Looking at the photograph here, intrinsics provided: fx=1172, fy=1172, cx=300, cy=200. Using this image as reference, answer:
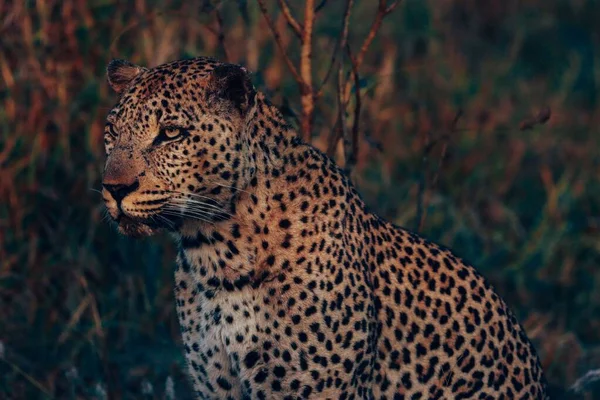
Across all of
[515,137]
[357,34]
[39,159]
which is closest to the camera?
[39,159]

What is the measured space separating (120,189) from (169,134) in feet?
0.90

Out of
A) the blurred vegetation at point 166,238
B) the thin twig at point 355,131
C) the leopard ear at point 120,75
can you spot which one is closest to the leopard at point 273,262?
the leopard ear at point 120,75

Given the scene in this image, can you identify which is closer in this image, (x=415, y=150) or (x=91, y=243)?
(x=91, y=243)

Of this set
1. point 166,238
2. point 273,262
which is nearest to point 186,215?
point 273,262

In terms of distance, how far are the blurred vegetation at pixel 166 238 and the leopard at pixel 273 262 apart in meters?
0.89

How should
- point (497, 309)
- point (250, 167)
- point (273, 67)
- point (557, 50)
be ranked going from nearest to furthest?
1. point (250, 167)
2. point (497, 309)
3. point (273, 67)
4. point (557, 50)

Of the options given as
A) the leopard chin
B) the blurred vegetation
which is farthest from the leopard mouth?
the blurred vegetation

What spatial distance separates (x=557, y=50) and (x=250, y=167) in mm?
7542

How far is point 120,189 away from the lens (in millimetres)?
4258

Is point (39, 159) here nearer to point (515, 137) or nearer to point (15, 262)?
point (15, 262)

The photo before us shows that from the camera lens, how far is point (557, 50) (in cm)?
1134

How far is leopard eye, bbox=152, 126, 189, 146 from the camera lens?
4332 mm

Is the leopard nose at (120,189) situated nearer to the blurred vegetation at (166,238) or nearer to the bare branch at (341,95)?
the blurred vegetation at (166,238)

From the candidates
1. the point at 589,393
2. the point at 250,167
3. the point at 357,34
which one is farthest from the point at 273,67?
the point at 250,167
